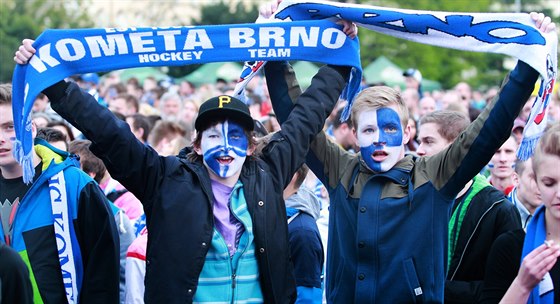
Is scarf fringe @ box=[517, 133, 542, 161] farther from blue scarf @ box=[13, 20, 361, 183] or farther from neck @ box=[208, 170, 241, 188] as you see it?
neck @ box=[208, 170, 241, 188]

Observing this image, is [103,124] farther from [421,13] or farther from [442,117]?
[442,117]

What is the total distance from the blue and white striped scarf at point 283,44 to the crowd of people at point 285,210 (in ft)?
0.36

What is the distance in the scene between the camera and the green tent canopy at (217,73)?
2684 cm

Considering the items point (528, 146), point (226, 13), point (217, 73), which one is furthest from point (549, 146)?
point (226, 13)

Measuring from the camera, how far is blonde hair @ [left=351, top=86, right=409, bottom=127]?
4.95m

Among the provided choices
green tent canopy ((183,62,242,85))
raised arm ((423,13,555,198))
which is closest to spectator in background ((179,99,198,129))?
raised arm ((423,13,555,198))

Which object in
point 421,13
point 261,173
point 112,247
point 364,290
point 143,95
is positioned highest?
point 143,95

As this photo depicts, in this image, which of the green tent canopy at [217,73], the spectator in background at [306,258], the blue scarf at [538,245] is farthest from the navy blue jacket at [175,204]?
the green tent canopy at [217,73]

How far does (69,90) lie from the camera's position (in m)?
4.41

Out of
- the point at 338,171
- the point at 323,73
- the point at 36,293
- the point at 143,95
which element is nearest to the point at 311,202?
the point at 338,171

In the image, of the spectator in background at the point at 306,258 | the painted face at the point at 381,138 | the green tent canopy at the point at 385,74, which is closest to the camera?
the painted face at the point at 381,138

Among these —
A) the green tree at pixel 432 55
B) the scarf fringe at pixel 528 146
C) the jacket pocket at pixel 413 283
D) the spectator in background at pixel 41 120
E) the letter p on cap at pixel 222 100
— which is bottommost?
the jacket pocket at pixel 413 283

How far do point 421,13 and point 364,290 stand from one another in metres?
1.57

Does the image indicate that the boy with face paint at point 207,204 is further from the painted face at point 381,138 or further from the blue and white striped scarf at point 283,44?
the painted face at point 381,138
